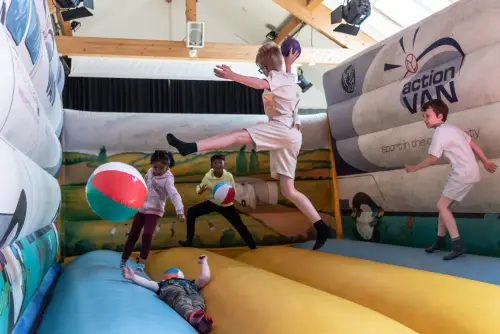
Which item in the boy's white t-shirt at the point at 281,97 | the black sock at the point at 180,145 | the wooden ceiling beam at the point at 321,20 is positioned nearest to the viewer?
the black sock at the point at 180,145

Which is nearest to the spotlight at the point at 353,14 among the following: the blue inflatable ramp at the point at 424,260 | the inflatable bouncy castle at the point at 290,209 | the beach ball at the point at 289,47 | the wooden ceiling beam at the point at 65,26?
the inflatable bouncy castle at the point at 290,209

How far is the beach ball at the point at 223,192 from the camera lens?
3133 mm

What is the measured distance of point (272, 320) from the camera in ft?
4.48

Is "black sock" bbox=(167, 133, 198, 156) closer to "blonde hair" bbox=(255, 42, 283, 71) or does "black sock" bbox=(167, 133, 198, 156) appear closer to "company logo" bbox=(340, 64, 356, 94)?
"blonde hair" bbox=(255, 42, 283, 71)

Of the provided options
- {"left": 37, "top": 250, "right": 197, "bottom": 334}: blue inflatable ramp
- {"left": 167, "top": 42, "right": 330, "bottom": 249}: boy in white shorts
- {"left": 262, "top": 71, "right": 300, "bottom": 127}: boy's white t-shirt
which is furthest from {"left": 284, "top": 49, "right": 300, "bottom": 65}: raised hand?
{"left": 37, "top": 250, "right": 197, "bottom": 334}: blue inflatable ramp

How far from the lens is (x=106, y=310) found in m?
1.46

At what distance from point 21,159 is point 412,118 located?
2.10 meters

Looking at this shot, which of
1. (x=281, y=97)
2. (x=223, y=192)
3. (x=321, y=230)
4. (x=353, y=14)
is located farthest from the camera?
(x=353, y=14)

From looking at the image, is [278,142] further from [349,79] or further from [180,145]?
[349,79]

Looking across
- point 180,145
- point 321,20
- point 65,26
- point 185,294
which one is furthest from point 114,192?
point 65,26

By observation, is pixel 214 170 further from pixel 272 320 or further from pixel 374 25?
pixel 374 25

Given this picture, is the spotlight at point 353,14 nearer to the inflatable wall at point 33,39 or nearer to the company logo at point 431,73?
the company logo at point 431,73

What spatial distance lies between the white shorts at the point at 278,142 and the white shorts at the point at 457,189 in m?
0.82

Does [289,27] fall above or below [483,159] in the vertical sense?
above
